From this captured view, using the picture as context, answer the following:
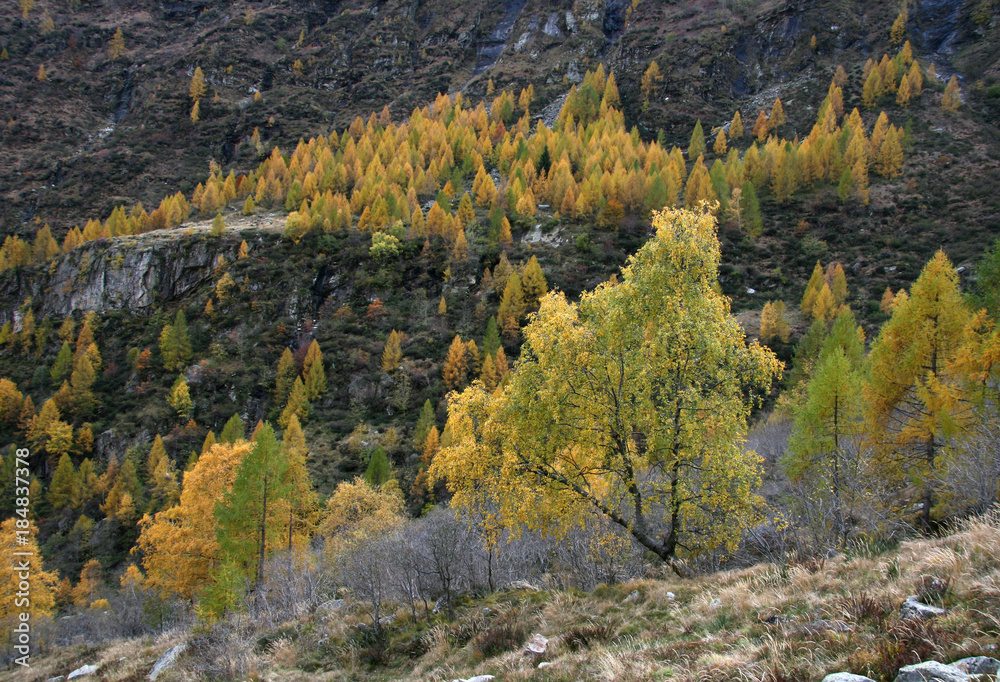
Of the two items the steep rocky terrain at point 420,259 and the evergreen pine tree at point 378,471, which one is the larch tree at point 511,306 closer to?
the steep rocky terrain at point 420,259

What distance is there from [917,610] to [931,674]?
1407mm

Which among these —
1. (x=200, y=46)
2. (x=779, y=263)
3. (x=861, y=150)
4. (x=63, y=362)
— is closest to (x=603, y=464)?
(x=779, y=263)

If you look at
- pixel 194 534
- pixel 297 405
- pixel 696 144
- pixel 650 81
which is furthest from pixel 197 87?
pixel 194 534

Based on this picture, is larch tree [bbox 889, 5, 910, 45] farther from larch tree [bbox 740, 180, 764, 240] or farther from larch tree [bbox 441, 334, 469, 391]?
larch tree [bbox 441, 334, 469, 391]

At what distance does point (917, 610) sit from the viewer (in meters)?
4.64

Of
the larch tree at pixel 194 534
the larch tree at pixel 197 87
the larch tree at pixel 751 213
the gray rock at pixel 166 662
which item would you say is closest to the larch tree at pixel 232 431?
the larch tree at pixel 194 534

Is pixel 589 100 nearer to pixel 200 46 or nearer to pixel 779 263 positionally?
pixel 779 263

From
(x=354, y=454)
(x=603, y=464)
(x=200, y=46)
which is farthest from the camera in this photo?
(x=200, y=46)

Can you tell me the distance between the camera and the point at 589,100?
131375 mm

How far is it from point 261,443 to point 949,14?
582 feet

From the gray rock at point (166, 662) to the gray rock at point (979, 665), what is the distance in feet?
45.4

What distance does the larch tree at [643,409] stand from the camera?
9922mm

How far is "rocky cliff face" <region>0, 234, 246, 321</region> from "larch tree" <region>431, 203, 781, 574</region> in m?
88.2

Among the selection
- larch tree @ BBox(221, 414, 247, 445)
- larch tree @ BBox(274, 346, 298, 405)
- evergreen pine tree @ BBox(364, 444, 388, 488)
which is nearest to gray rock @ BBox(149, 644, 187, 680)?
evergreen pine tree @ BBox(364, 444, 388, 488)
